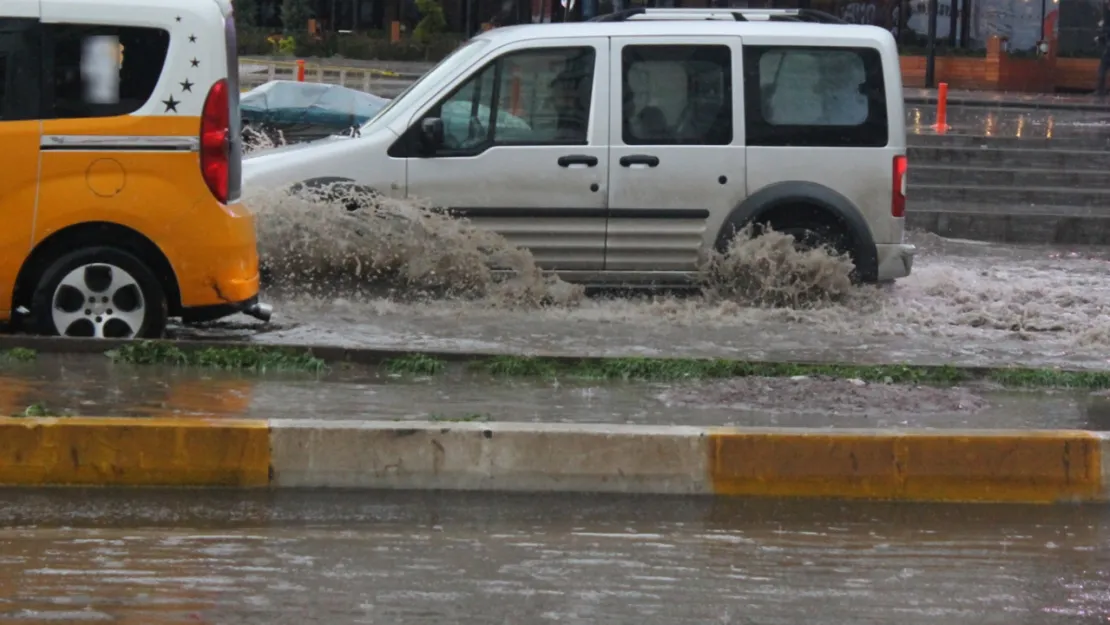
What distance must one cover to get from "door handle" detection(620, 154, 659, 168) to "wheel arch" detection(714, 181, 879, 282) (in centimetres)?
60

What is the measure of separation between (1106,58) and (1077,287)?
24811mm

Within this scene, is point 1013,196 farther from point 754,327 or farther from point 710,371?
point 710,371

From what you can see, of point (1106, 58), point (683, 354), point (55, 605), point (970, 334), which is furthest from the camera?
point (1106, 58)

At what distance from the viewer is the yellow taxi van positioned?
7.48 meters

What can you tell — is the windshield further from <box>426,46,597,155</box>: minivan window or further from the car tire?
the car tire

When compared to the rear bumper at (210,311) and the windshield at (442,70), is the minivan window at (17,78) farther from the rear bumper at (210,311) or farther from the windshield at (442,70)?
the windshield at (442,70)

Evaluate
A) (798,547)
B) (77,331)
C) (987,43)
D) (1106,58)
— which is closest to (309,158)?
(77,331)

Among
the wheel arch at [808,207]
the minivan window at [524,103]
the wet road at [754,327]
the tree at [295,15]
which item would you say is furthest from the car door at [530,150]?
the tree at [295,15]

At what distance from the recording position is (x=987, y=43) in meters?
38.7

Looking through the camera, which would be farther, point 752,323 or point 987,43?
point 987,43

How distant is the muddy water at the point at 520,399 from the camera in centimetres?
657

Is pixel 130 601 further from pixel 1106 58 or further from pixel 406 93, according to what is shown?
pixel 1106 58

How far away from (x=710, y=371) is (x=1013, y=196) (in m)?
11.2

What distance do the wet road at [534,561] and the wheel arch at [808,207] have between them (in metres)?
4.11
